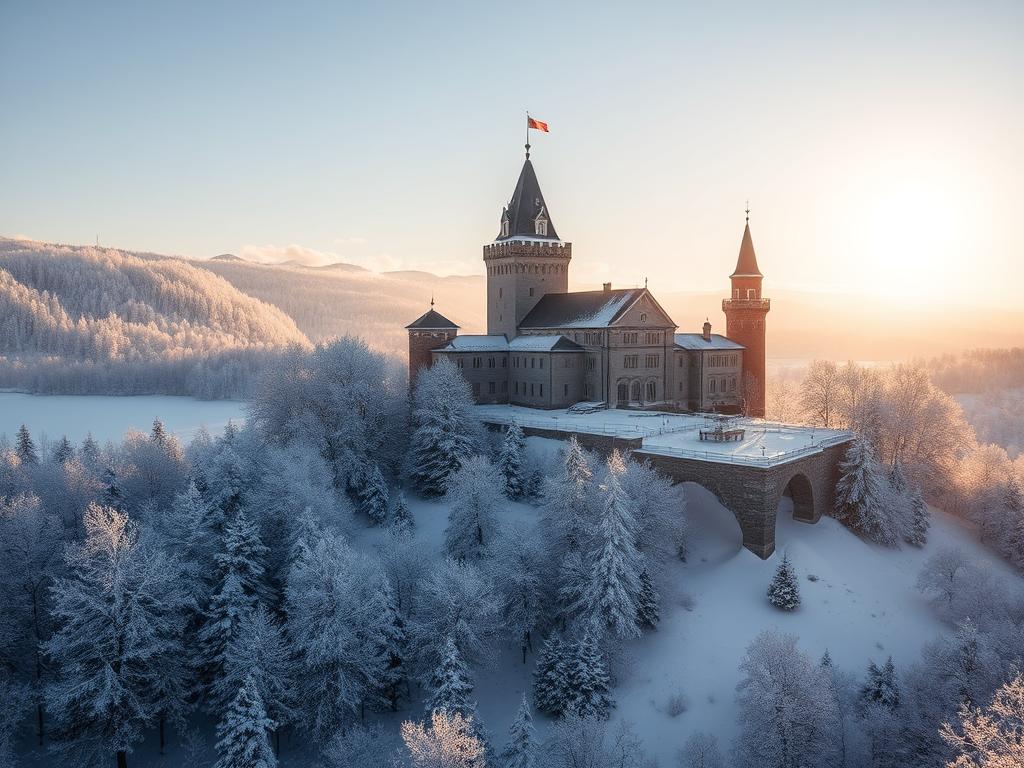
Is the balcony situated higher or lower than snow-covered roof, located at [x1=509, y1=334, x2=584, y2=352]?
higher

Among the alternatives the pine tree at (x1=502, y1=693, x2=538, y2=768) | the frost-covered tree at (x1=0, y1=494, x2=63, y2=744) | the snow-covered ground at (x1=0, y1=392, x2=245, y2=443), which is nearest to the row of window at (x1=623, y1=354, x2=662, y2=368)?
the pine tree at (x1=502, y1=693, x2=538, y2=768)

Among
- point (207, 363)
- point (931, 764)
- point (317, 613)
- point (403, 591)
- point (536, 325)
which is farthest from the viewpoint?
point (207, 363)

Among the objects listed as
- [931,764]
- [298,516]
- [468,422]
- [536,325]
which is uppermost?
[536,325]

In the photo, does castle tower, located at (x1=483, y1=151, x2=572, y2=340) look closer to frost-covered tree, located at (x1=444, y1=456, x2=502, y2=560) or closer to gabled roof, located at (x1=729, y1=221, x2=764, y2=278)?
gabled roof, located at (x1=729, y1=221, x2=764, y2=278)

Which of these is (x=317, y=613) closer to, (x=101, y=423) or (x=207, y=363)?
(x=101, y=423)

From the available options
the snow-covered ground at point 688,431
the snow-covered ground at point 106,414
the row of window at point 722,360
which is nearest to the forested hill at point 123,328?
the snow-covered ground at point 106,414

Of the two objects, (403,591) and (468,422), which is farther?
(468,422)

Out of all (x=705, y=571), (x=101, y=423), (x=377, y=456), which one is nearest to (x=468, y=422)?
(x=377, y=456)
